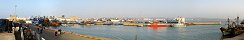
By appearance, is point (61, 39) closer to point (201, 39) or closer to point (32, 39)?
point (32, 39)

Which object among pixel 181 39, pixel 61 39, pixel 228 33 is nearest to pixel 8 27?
pixel 61 39

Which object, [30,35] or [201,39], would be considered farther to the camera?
[201,39]

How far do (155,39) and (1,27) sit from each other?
43.3m

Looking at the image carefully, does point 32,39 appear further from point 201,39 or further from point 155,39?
point 201,39

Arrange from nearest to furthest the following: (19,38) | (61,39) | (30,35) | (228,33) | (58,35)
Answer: (19,38) → (30,35) → (61,39) → (58,35) → (228,33)

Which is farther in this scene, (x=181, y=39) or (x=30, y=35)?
(x=181, y=39)

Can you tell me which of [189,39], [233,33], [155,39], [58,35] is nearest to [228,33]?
[233,33]

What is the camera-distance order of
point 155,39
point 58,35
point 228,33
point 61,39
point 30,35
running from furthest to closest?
point 228,33 < point 155,39 < point 58,35 < point 61,39 < point 30,35

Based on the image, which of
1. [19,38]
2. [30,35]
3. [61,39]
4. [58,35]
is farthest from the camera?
[58,35]

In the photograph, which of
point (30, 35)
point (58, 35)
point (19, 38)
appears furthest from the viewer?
point (58, 35)

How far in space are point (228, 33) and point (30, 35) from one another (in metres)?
52.7

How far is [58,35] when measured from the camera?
46.6 meters

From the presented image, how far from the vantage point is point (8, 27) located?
25.7m

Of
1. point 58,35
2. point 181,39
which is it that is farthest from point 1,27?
point 181,39
